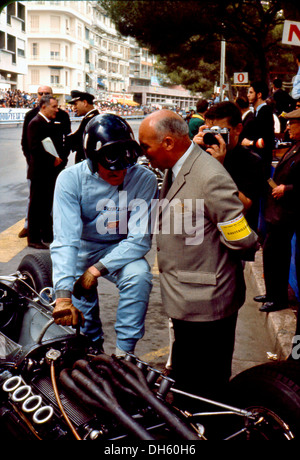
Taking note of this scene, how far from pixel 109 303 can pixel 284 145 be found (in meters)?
5.18

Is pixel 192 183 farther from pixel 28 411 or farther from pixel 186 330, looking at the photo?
pixel 28 411

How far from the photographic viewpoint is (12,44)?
57.2 metres

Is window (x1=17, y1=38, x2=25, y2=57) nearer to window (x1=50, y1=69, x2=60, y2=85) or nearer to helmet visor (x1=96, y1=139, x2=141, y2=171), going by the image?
window (x1=50, y1=69, x2=60, y2=85)

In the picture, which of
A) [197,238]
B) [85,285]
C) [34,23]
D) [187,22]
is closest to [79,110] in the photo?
[85,285]

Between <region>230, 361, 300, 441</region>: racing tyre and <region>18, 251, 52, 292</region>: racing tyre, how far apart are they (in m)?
1.86

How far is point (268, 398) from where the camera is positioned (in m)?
2.19

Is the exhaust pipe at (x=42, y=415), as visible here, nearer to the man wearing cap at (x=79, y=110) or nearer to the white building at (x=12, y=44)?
the man wearing cap at (x=79, y=110)

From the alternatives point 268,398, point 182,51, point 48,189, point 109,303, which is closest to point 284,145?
point 48,189

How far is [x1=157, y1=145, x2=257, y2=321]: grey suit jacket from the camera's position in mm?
2463

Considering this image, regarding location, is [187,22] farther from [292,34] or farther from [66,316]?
[66,316]

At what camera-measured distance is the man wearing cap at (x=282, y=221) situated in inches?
172

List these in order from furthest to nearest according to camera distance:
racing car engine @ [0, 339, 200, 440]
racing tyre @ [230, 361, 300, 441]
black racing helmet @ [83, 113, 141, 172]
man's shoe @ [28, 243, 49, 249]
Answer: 1. man's shoe @ [28, 243, 49, 249]
2. black racing helmet @ [83, 113, 141, 172]
3. racing tyre @ [230, 361, 300, 441]
4. racing car engine @ [0, 339, 200, 440]

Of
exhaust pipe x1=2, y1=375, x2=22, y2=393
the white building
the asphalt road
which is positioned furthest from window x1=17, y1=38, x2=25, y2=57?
exhaust pipe x1=2, y1=375, x2=22, y2=393

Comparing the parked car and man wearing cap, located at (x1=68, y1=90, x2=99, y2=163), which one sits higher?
man wearing cap, located at (x1=68, y1=90, x2=99, y2=163)
